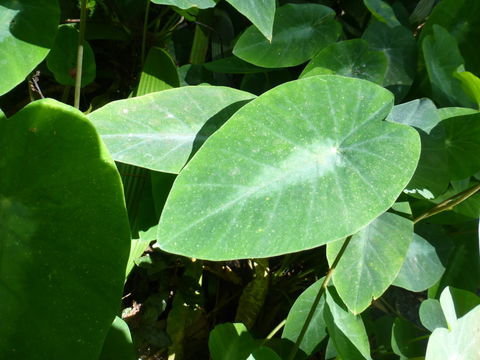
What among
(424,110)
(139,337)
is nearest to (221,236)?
(424,110)

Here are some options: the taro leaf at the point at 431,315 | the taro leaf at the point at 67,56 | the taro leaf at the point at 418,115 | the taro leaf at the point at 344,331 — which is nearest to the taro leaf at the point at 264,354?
the taro leaf at the point at 344,331

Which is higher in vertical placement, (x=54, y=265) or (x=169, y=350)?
(x=54, y=265)

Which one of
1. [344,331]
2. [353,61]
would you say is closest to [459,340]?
[344,331]

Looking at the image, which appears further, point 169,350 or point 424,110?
point 169,350

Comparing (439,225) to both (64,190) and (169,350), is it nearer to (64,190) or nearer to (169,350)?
(169,350)

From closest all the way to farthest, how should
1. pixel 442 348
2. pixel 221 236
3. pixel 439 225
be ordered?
pixel 221 236, pixel 442 348, pixel 439 225

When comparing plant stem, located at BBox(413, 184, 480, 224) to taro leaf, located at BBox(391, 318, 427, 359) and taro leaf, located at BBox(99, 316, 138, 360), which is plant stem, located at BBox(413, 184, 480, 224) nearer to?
taro leaf, located at BBox(391, 318, 427, 359)

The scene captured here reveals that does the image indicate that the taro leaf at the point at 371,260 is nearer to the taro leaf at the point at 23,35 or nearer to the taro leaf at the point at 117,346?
the taro leaf at the point at 117,346
